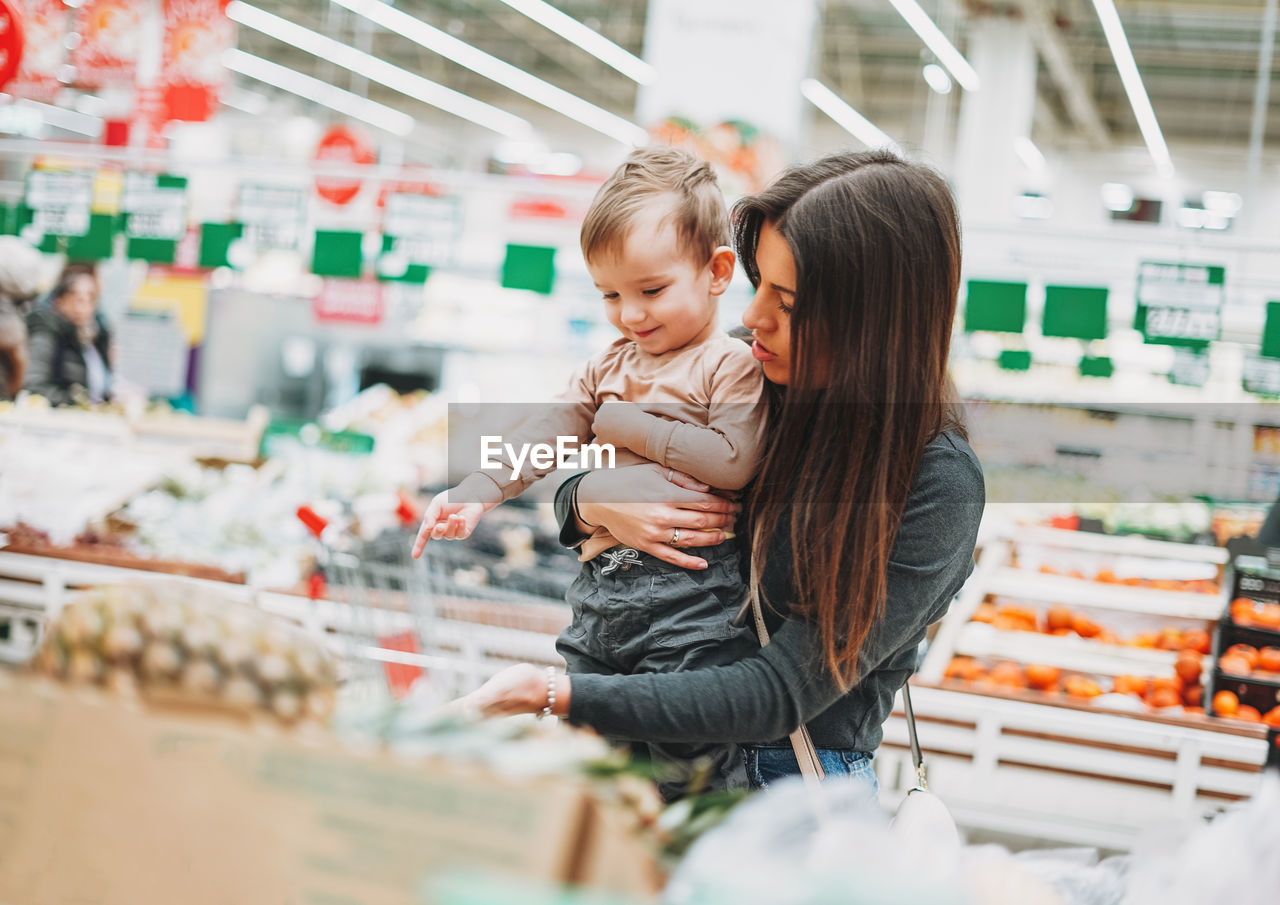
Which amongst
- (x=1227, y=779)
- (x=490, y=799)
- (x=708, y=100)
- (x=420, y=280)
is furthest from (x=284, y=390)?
(x=490, y=799)

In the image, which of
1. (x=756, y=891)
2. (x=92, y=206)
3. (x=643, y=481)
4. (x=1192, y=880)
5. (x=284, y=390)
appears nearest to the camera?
(x=756, y=891)

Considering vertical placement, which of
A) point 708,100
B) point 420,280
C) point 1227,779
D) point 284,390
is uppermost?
point 708,100

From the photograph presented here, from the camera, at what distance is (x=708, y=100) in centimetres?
582

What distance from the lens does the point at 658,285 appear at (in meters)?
1.60

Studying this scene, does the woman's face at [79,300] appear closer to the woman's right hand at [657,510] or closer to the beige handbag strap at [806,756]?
the woman's right hand at [657,510]

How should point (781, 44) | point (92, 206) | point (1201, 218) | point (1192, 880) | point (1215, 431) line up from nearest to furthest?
point (1192, 880) < point (781, 44) < point (92, 206) < point (1215, 431) < point (1201, 218)

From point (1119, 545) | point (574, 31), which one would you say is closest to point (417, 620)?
point (1119, 545)

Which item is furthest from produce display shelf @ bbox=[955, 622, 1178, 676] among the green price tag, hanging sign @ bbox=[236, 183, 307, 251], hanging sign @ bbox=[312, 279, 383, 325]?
hanging sign @ bbox=[312, 279, 383, 325]

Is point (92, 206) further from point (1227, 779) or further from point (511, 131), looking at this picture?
point (511, 131)

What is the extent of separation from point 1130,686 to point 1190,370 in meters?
4.76

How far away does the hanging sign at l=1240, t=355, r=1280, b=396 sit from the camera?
7812 mm

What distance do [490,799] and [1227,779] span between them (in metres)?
3.70

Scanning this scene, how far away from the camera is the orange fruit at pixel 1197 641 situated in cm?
433

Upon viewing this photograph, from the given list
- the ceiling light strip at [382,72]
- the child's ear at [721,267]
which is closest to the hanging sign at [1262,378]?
the ceiling light strip at [382,72]
